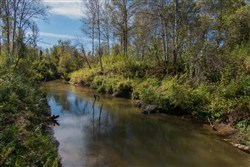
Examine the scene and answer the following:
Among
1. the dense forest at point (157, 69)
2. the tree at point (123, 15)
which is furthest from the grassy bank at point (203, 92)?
Answer: the tree at point (123, 15)

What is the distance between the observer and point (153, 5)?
1877cm

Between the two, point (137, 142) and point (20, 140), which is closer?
point (20, 140)

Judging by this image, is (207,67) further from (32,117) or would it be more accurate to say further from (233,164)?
(32,117)

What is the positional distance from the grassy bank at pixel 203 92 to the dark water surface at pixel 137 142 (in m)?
0.92

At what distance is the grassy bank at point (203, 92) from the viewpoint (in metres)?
10.5

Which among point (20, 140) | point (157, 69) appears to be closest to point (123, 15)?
point (157, 69)

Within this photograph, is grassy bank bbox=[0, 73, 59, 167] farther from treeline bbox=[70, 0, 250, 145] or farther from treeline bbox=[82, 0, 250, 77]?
treeline bbox=[82, 0, 250, 77]

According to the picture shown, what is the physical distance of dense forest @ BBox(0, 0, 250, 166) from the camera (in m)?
7.47

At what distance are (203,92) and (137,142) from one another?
5.44m

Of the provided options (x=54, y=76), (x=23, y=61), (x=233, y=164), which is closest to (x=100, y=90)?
(x=23, y=61)

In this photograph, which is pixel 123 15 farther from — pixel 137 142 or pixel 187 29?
pixel 137 142

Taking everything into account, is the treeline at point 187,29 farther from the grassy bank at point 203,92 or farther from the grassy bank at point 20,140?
the grassy bank at point 20,140

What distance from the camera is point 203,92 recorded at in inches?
502

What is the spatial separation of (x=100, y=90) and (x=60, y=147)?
14788mm
